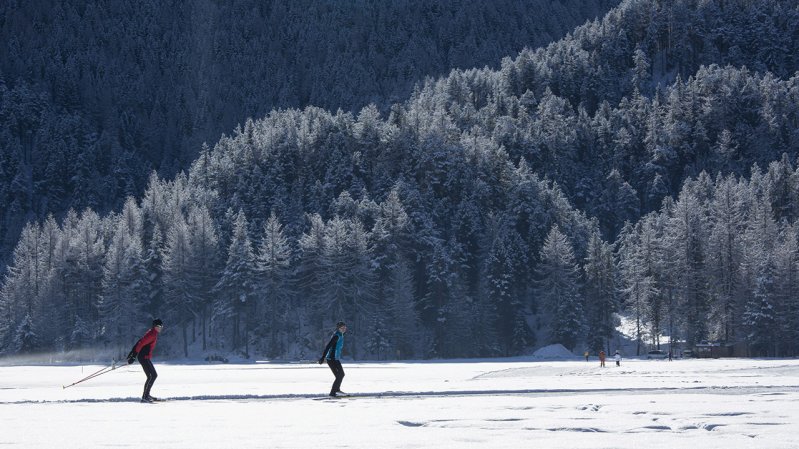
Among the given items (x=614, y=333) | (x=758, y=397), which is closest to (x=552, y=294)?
(x=614, y=333)

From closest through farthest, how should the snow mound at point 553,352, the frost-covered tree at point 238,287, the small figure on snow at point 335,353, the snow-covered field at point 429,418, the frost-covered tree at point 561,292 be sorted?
the snow-covered field at point 429,418 < the small figure on snow at point 335,353 < the snow mound at point 553,352 < the frost-covered tree at point 561,292 < the frost-covered tree at point 238,287

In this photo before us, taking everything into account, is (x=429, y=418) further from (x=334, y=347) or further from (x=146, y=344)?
(x=146, y=344)

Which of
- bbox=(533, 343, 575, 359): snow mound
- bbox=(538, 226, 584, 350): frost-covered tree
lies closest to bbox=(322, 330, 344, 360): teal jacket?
bbox=(533, 343, 575, 359): snow mound

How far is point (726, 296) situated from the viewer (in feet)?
332

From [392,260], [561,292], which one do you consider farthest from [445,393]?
[392,260]

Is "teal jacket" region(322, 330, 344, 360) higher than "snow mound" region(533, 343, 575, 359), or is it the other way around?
"teal jacket" region(322, 330, 344, 360)

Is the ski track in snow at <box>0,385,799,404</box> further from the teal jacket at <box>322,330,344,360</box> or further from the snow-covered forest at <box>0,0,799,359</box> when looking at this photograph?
the snow-covered forest at <box>0,0,799,359</box>

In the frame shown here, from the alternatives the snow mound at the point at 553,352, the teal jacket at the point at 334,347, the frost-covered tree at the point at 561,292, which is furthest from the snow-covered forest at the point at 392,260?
the teal jacket at the point at 334,347

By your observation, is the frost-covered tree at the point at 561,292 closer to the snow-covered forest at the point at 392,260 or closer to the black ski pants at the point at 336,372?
the snow-covered forest at the point at 392,260

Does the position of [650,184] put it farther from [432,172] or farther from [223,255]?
[223,255]

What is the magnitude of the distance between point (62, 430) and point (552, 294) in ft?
311

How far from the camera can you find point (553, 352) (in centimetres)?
10194

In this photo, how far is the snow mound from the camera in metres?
99.9

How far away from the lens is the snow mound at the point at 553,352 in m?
99.9
